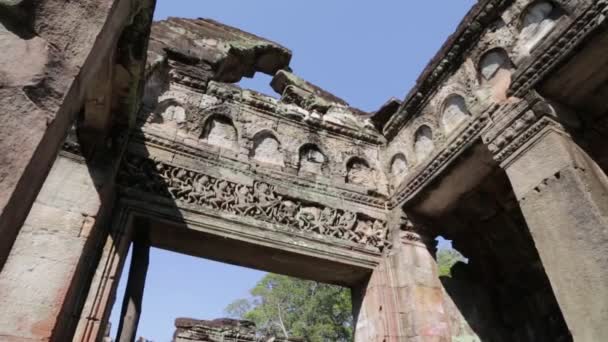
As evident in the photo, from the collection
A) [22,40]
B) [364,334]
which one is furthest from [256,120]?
[22,40]

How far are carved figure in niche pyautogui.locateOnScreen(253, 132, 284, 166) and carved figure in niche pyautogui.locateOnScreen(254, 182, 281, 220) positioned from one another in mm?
485

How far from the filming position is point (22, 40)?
1569mm

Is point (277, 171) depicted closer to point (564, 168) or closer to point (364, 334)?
point (364, 334)

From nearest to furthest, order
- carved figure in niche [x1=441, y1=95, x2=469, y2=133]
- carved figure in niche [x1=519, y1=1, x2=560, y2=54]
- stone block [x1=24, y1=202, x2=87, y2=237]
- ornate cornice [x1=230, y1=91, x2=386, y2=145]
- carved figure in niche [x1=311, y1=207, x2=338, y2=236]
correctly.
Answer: stone block [x1=24, y1=202, x2=87, y2=237], carved figure in niche [x1=519, y1=1, x2=560, y2=54], carved figure in niche [x1=441, y1=95, x2=469, y2=133], carved figure in niche [x1=311, y1=207, x2=338, y2=236], ornate cornice [x1=230, y1=91, x2=386, y2=145]

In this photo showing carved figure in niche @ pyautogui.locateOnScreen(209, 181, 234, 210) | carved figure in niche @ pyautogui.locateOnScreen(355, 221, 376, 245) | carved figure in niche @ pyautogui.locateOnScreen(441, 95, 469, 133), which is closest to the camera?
carved figure in niche @ pyautogui.locateOnScreen(209, 181, 234, 210)

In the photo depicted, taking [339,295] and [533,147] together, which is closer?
[533,147]

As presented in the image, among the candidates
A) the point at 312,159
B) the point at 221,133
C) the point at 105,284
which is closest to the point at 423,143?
the point at 312,159

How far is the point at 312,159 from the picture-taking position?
17.7ft

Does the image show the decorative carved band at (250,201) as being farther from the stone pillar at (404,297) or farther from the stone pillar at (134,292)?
the stone pillar at (134,292)

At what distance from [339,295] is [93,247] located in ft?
59.5

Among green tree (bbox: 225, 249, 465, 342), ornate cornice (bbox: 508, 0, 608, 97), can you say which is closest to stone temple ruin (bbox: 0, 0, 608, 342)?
ornate cornice (bbox: 508, 0, 608, 97)

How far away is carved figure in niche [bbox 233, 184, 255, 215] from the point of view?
14.4 feet

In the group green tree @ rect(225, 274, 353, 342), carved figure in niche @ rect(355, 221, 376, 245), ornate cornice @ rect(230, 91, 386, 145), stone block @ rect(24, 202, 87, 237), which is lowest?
stone block @ rect(24, 202, 87, 237)

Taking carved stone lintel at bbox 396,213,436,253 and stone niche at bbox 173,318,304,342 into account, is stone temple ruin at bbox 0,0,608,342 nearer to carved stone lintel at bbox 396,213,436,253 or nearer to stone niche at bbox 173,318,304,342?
A: carved stone lintel at bbox 396,213,436,253
